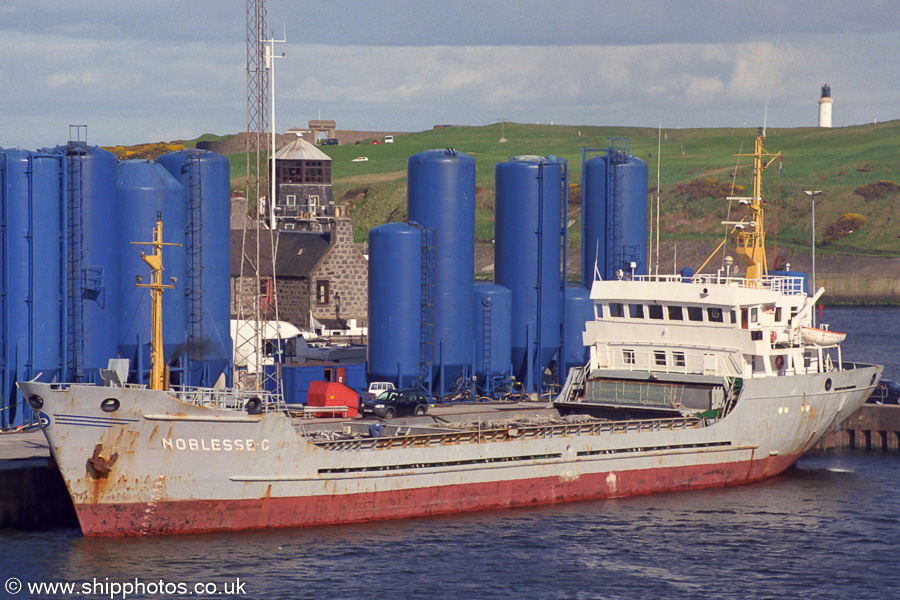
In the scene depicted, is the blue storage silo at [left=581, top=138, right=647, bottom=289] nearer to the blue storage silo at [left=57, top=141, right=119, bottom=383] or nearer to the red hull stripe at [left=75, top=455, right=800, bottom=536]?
the red hull stripe at [left=75, top=455, right=800, bottom=536]

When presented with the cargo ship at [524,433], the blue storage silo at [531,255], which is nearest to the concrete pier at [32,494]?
the cargo ship at [524,433]

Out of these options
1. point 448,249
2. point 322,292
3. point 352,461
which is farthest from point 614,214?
point 352,461

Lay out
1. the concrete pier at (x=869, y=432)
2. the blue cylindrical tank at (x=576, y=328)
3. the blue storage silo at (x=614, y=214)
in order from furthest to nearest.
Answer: the blue storage silo at (x=614, y=214)
the blue cylindrical tank at (x=576, y=328)
the concrete pier at (x=869, y=432)

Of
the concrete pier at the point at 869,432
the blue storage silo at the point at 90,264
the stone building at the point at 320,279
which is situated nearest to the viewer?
the blue storage silo at the point at 90,264

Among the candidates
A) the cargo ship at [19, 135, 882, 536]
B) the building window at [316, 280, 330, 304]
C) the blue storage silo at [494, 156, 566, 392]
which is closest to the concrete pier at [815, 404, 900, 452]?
the cargo ship at [19, 135, 882, 536]

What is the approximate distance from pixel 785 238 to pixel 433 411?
97458mm

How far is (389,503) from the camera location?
34.5 meters

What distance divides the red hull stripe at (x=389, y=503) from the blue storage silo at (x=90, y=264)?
9626 mm

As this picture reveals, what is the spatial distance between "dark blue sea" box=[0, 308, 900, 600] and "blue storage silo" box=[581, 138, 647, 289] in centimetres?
1712

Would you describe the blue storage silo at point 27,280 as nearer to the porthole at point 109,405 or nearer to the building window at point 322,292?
the porthole at point 109,405

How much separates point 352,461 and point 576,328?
20581 mm

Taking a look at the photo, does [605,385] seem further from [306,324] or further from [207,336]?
[306,324]

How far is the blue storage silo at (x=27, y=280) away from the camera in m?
39.3

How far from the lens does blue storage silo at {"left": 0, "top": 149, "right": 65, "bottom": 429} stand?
39281 millimetres
